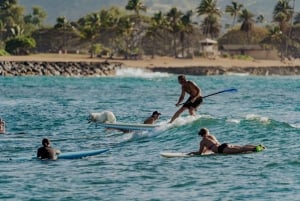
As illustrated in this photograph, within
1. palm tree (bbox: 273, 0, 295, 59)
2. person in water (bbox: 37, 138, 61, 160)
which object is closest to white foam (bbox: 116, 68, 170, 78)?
palm tree (bbox: 273, 0, 295, 59)

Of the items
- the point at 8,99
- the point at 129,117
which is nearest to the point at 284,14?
the point at 8,99

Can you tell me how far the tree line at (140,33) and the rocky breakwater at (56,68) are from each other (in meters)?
18.0

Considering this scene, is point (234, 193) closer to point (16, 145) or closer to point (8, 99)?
point (16, 145)

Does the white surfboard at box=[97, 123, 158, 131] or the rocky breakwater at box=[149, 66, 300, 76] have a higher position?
the white surfboard at box=[97, 123, 158, 131]

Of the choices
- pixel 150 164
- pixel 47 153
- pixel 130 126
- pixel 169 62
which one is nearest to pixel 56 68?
pixel 169 62

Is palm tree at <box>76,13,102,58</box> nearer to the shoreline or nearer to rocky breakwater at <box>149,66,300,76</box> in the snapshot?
the shoreline

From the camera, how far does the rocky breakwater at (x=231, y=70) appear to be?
12925cm

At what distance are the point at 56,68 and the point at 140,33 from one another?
178 feet

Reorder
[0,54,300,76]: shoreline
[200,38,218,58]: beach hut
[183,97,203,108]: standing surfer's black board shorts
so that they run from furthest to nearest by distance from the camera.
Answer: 1. [200,38,218,58]: beach hut
2. [0,54,300,76]: shoreline
3. [183,97,203,108]: standing surfer's black board shorts

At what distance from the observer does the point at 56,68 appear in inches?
4476

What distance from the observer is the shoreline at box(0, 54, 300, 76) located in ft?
375

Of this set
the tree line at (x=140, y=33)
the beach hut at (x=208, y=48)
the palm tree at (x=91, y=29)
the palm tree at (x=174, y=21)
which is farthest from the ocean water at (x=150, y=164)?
the palm tree at (x=174, y=21)

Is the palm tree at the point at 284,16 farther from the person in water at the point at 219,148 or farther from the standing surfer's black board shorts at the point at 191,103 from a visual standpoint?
the person in water at the point at 219,148

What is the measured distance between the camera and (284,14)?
169 m
